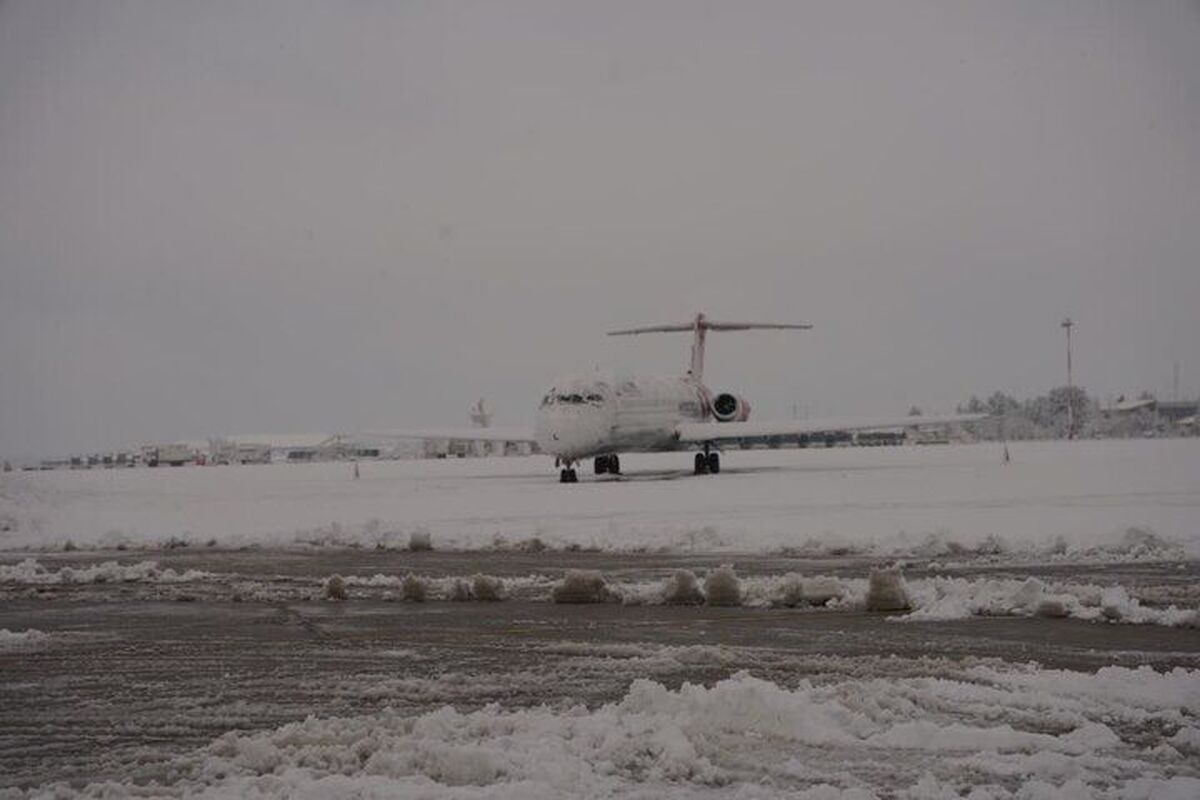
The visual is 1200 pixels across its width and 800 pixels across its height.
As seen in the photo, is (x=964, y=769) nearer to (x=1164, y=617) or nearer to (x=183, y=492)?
(x=1164, y=617)

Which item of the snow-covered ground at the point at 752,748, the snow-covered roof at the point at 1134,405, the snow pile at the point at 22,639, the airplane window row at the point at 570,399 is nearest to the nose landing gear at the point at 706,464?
the airplane window row at the point at 570,399

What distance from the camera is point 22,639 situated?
8.59m

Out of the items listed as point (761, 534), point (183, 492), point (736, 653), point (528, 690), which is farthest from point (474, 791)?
point (183, 492)

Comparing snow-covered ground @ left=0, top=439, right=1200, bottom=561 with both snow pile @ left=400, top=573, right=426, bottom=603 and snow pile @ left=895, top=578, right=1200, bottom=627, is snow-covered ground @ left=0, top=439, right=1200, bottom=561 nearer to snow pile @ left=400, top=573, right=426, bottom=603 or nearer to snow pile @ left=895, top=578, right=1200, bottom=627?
snow pile @ left=895, top=578, right=1200, bottom=627

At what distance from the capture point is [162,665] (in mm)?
7430

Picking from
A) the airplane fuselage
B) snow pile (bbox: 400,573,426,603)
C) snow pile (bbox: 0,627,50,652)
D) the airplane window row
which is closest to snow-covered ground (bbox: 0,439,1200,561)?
the airplane fuselage

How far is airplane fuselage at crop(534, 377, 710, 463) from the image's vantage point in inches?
1352

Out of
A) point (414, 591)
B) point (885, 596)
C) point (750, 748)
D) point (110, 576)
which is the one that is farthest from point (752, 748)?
Result: point (110, 576)

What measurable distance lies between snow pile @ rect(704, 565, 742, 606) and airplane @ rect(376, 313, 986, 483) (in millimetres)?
24002

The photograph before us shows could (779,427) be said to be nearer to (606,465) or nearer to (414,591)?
(606,465)

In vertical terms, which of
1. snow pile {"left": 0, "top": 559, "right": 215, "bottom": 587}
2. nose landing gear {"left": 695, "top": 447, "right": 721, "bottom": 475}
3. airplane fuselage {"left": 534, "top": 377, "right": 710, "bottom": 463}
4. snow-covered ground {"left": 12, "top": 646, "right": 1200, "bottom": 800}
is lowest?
snow pile {"left": 0, "top": 559, "right": 215, "bottom": 587}

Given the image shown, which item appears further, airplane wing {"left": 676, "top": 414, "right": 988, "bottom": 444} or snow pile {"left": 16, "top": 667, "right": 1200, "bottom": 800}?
airplane wing {"left": 676, "top": 414, "right": 988, "bottom": 444}

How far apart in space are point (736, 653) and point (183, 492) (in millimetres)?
32697

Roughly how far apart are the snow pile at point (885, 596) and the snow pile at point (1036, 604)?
0.13 m
